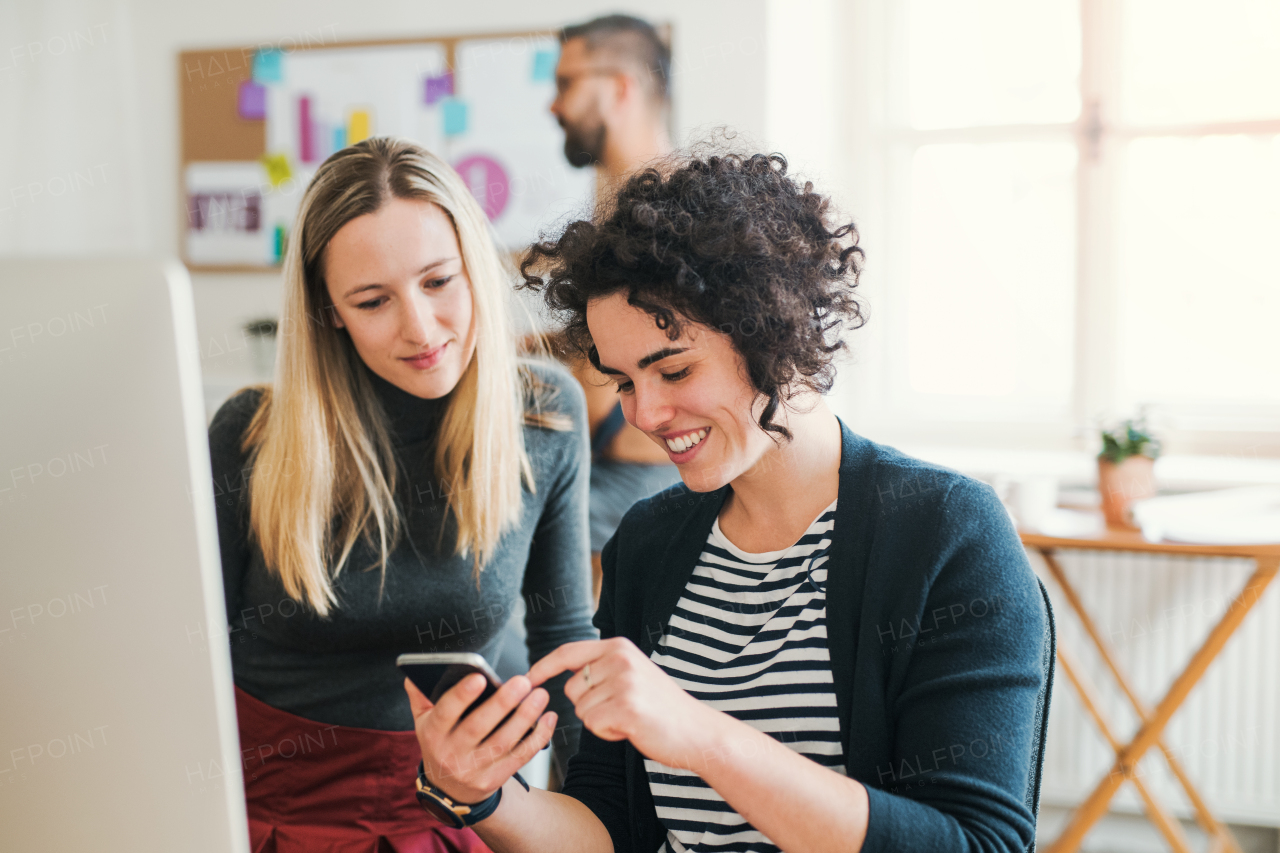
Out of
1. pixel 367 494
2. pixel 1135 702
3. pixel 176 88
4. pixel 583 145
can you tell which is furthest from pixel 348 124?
pixel 1135 702

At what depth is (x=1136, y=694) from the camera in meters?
2.34

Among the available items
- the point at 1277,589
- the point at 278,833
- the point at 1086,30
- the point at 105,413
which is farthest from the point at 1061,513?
the point at 105,413

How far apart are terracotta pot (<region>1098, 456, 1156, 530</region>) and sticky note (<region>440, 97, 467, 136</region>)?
6.21 ft

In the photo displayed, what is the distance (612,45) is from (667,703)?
2.26 meters

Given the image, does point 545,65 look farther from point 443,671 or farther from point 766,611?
point 443,671

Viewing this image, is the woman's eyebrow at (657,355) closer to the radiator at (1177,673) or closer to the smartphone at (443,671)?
the smartphone at (443,671)

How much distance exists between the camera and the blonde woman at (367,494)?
4.01 ft

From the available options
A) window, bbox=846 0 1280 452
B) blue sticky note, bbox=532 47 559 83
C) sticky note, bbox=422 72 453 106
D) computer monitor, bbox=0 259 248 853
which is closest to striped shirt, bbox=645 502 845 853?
computer monitor, bbox=0 259 248 853

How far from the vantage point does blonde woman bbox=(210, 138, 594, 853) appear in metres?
1.22

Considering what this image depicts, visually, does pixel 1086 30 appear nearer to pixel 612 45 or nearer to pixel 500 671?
pixel 612 45

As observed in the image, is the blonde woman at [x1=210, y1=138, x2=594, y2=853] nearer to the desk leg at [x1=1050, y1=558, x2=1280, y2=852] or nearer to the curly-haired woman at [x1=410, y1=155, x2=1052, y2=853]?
the curly-haired woman at [x1=410, y1=155, x2=1052, y2=853]

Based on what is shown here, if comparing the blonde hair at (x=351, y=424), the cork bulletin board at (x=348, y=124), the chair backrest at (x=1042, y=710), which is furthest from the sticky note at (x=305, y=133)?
the chair backrest at (x=1042, y=710)

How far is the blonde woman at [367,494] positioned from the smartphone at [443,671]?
0.41 m

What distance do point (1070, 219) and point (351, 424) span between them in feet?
7.33
